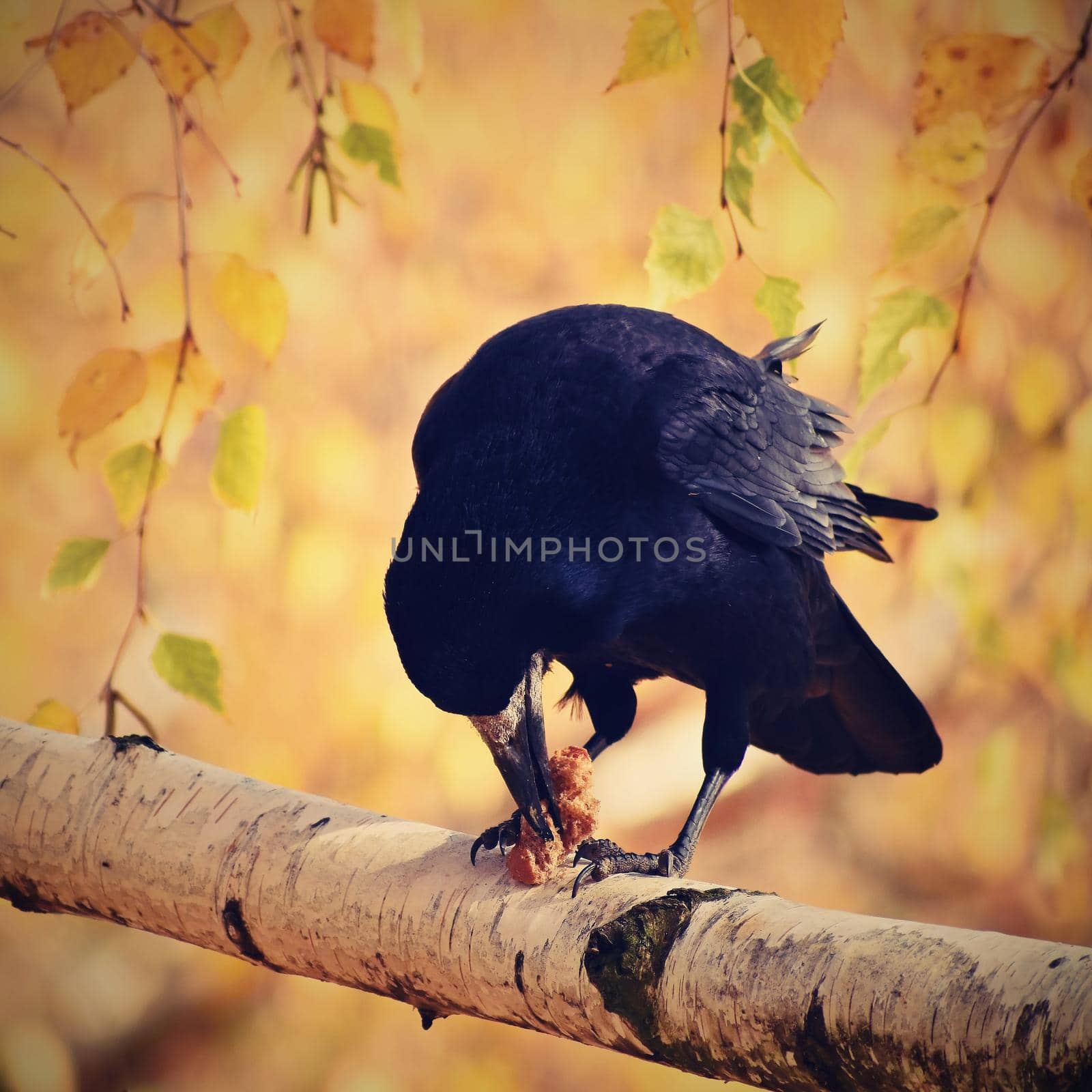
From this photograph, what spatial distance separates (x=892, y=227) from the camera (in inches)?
106

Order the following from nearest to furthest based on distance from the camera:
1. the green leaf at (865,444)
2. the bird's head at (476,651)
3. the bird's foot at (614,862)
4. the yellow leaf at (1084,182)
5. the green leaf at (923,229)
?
the bird's foot at (614,862) < the bird's head at (476,651) < the yellow leaf at (1084,182) < the green leaf at (923,229) < the green leaf at (865,444)

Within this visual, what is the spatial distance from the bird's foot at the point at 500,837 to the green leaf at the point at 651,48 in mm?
998

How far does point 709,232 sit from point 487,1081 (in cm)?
187

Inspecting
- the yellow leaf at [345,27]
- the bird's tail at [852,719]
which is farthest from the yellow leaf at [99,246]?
the bird's tail at [852,719]

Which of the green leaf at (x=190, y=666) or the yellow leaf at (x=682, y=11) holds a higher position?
the yellow leaf at (x=682, y=11)

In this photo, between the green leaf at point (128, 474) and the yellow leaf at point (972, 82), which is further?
the green leaf at point (128, 474)

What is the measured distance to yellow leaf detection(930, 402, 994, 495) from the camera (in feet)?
8.88

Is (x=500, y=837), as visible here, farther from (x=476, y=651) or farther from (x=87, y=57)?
(x=87, y=57)

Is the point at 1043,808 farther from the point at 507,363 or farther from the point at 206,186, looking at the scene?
the point at 206,186

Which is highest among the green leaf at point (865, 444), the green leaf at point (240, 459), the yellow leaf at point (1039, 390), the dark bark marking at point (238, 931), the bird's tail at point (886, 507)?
the yellow leaf at point (1039, 390)

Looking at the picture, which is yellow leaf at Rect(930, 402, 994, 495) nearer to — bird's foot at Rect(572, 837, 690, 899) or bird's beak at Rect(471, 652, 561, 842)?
bird's foot at Rect(572, 837, 690, 899)

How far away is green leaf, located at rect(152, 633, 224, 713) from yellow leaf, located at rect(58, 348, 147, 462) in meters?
0.35

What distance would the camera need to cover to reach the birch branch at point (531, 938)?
0.83 m

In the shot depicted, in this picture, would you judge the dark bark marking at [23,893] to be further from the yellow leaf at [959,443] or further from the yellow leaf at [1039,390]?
the yellow leaf at [1039,390]
